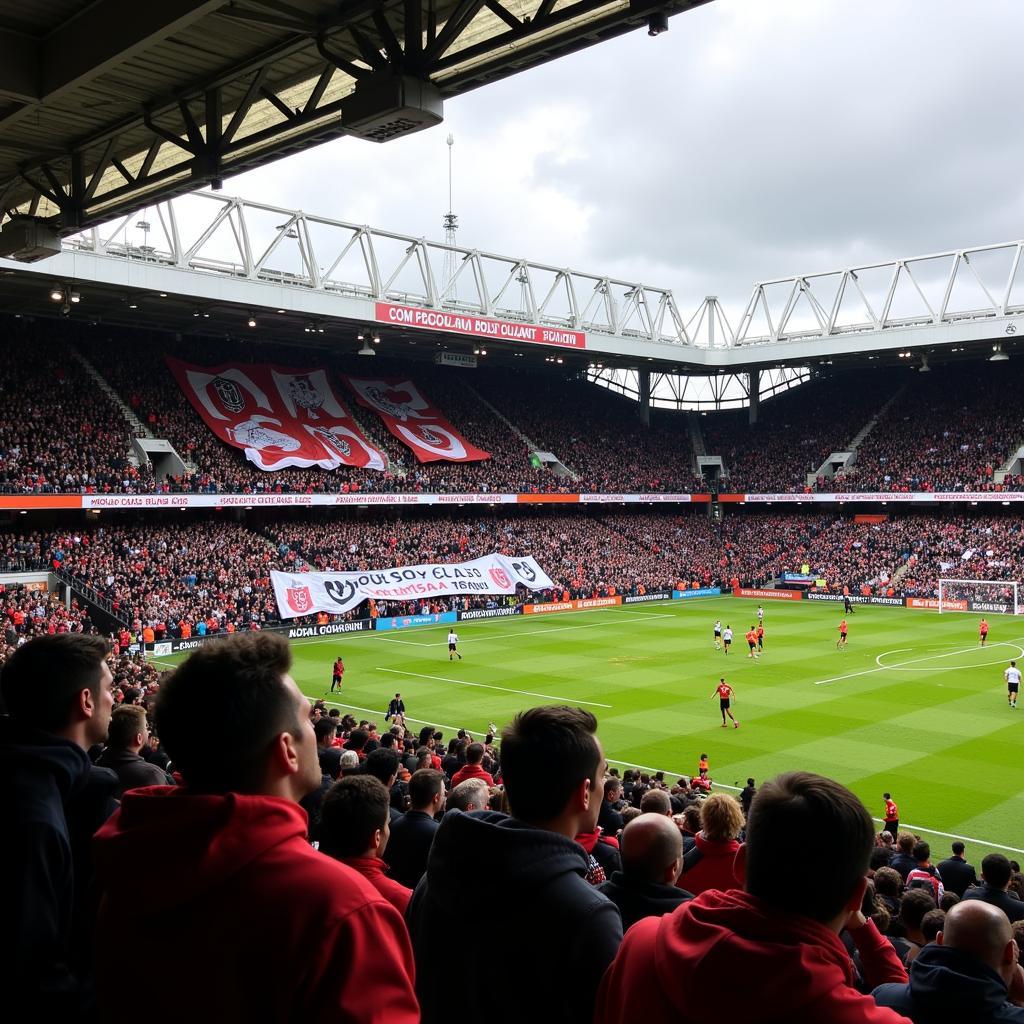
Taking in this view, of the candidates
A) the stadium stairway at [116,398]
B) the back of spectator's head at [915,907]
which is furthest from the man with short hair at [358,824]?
the stadium stairway at [116,398]

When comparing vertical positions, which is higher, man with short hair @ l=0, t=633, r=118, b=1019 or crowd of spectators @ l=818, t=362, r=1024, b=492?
crowd of spectators @ l=818, t=362, r=1024, b=492

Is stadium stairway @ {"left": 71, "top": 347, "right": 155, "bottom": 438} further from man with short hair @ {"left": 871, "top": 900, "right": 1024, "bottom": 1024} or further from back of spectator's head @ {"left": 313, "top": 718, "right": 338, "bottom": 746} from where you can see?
man with short hair @ {"left": 871, "top": 900, "right": 1024, "bottom": 1024}

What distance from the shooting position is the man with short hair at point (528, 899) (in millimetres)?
2848

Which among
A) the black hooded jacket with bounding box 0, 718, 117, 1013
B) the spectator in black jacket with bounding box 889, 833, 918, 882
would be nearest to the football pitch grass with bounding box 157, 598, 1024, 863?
the spectator in black jacket with bounding box 889, 833, 918, 882

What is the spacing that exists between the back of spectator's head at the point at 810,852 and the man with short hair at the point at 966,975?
1344 mm

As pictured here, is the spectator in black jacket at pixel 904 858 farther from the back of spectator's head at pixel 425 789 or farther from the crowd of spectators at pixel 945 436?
the crowd of spectators at pixel 945 436

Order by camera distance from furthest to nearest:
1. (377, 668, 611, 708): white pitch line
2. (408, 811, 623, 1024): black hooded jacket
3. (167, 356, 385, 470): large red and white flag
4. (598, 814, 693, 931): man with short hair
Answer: (167, 356, 385, 470): large red and white flag < (377, 668, 611, 708): white pitch line < (598, 814, 693, 931): man with short hair < (408, 811, 623, 1024): black hooded jacket

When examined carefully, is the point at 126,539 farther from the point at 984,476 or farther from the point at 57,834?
the point at 984,476

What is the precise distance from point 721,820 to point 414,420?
55579 mm

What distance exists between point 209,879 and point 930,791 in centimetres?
2115

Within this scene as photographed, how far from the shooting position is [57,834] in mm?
3162

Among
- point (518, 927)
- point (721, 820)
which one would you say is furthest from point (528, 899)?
point (721, 820)

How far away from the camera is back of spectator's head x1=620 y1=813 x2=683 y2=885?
3586 millimetres

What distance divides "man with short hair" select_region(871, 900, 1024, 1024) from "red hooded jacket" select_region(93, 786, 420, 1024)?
7.57 ft
